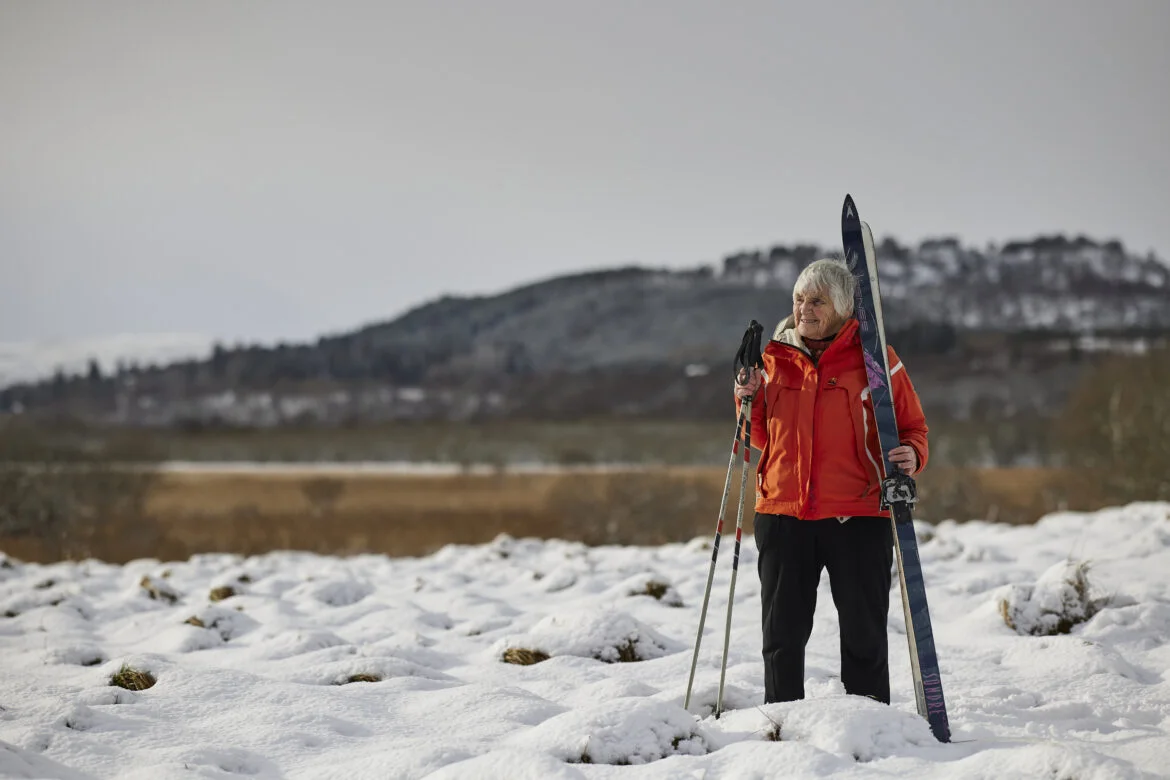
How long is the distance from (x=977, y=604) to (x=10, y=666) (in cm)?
575

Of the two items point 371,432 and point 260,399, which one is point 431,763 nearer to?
point 371,432

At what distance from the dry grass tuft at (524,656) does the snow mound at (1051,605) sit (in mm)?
2678

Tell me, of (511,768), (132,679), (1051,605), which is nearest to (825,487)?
(511,768)

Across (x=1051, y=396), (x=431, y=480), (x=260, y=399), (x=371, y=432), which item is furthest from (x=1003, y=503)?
(x=260, y=399)

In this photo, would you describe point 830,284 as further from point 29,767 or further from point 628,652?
point 29,767

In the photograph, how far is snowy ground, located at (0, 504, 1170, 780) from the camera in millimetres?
3229

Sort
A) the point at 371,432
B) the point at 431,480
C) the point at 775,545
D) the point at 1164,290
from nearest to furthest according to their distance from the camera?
the point at 775,545 → the point at 431,480 → the point at 371,432 → the point at 1164,290

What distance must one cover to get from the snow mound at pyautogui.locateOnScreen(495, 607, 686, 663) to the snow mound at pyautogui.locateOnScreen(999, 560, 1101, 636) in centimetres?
193

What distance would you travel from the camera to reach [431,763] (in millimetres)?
3385

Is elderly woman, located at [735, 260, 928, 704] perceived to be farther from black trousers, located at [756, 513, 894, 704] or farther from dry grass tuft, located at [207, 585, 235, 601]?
dry grass tuft, located at [207, 585, 235, 601]

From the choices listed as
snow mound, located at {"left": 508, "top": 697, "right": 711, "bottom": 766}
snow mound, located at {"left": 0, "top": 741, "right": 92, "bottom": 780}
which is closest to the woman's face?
snow mound, located at {"left": 508, "top": 697, "right": 711, "bottom": 766}

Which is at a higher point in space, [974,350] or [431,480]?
[974,350]

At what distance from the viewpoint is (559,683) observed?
4.90m

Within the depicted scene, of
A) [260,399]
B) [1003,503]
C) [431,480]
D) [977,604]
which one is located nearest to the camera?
[977,604]
